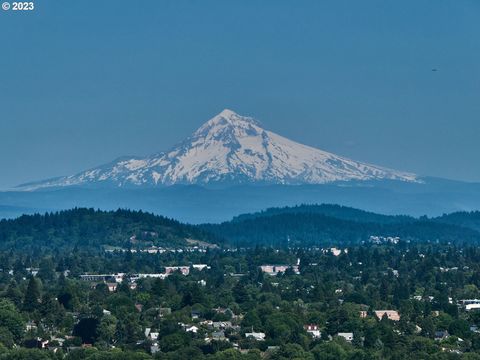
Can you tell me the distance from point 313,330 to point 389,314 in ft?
44.3

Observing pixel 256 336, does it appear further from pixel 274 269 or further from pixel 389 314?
pixel 274 269

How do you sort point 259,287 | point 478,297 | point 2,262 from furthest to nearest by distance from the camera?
point 2,262, point 259,287, point 478,297

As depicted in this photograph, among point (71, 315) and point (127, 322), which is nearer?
point (127, 322)

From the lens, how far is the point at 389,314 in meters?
124

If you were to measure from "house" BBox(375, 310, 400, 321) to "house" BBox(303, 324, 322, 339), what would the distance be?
7492 mm

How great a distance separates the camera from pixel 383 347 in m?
102

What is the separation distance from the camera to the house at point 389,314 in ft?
397

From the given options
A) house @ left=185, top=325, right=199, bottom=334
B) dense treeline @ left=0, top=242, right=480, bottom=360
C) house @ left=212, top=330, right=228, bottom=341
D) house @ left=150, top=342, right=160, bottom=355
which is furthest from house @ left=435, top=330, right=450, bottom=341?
house @ left=150, top=342, right=160, bottom=355

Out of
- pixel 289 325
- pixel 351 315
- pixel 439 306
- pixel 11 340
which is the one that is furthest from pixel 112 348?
pixel 439 306

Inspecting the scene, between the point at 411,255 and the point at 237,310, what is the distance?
2682 inches

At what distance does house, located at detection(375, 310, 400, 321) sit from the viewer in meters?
121

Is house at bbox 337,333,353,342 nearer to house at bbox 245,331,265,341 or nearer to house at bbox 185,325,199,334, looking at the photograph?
house at bbox 245,331,265,341

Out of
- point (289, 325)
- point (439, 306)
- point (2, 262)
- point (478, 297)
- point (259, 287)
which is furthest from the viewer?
point (2, 262)

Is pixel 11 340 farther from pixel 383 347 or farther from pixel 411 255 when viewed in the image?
pixel 411 255
